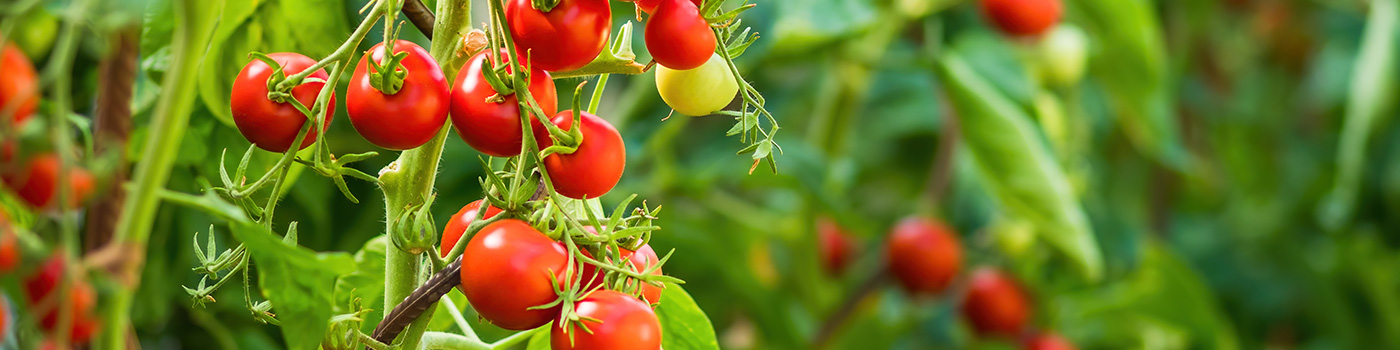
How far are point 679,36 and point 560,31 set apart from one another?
22mm

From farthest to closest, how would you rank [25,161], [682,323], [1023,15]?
[1023,15] → [682,323] → [25,161]

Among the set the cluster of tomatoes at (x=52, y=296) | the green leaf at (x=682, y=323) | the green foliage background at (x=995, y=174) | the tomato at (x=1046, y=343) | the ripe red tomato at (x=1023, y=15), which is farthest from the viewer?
the tomato at (x=1046, y=343)

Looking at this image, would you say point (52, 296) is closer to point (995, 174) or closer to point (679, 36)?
point (679, 36)

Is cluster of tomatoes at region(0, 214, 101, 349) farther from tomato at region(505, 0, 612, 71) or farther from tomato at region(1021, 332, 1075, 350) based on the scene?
tomato at region(1021, 332, 1075, 350)

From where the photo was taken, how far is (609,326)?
19cm

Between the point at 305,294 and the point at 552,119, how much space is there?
6 cm

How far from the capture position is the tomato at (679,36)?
0.67ft

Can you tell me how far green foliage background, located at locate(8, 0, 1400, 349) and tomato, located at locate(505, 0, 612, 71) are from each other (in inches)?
2.3

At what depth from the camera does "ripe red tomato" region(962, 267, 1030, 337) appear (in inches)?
32.9

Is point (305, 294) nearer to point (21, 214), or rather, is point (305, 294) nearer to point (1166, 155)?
point (21, 214)

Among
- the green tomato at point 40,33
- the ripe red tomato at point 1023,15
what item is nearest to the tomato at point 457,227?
the green tomato at point 40,33

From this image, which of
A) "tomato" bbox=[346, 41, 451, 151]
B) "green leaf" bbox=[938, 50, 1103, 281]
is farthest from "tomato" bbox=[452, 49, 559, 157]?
"green leaf" bbox=[938, 50, 1103, 281]

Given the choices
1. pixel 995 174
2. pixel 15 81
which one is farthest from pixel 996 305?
pixel 15 81

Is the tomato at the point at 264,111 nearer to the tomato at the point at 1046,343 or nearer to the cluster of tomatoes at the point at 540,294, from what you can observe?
the cluster of tomatoes at the point at 540,294
